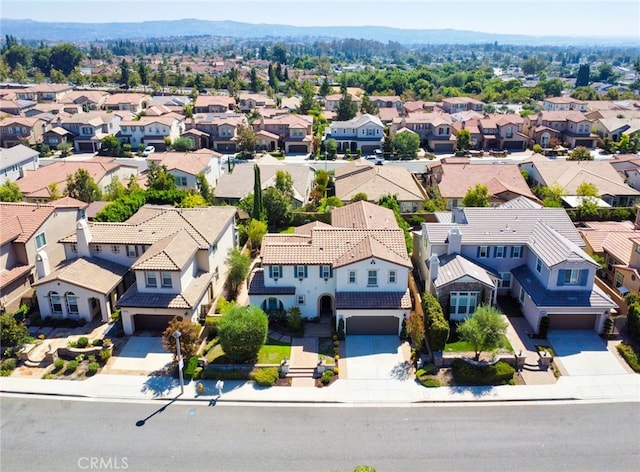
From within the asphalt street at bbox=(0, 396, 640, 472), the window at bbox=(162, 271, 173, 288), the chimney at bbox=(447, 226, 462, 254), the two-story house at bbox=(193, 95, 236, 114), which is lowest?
the asphalt street at bbox=(0, 396, 640, 472)

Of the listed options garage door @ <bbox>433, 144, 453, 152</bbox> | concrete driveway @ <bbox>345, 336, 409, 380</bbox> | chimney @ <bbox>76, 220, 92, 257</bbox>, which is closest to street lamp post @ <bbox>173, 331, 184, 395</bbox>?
concrete driveway @ <bbox>345, 336, 409, 380</bbox>

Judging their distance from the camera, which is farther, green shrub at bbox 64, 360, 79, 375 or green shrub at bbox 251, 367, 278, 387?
green shrub at bbox 64, 360, 79, 375

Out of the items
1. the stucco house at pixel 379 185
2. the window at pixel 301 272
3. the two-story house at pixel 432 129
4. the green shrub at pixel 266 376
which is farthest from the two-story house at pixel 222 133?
the green shrub at pixel 266 376

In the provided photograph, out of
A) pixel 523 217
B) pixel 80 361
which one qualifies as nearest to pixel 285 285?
pixel 80 361

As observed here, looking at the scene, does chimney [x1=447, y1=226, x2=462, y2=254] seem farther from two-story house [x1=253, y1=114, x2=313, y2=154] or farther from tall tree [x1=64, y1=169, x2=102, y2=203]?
two-story house [x1=253, y1=114, x2=313, y2=154]

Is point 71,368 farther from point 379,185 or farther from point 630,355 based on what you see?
point 379,185

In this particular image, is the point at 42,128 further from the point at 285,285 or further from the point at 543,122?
the point at 543,122

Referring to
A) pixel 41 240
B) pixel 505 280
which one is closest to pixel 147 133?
pixel 41 240
